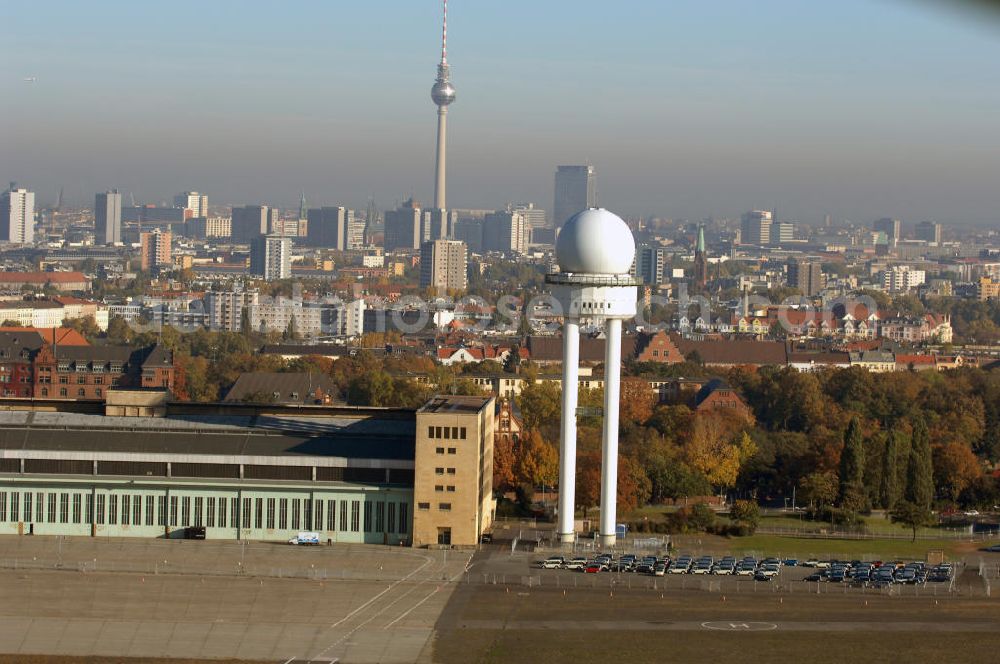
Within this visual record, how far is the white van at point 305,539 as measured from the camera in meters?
51.2

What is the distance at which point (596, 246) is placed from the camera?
50.0m

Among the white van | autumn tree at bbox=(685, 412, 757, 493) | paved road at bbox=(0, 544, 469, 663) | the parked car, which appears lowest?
paved road at bbox=(0, 544, 469, 663)

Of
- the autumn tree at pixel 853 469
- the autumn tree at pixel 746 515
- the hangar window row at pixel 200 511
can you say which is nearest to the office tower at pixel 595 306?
the hangar window row at pixel 200 511

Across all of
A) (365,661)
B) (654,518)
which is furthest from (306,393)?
(365,661)

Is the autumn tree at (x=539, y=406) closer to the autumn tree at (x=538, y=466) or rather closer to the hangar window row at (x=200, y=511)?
the autumn tree at (x=538, y=466)

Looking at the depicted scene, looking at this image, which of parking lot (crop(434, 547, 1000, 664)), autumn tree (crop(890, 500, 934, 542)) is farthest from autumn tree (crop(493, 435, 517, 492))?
autumn tree (crop(890, 500, 934, 542))

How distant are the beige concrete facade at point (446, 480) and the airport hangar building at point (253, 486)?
3cm

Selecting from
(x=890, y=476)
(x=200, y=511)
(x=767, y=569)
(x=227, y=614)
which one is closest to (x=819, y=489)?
(x=890, y=476)

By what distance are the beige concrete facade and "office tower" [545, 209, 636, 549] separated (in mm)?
2499

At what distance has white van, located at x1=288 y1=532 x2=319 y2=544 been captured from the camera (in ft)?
168

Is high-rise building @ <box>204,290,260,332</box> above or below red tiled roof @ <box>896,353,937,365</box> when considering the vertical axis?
above

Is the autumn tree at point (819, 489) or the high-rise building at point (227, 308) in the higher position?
the high-rise building at point (227, 308)

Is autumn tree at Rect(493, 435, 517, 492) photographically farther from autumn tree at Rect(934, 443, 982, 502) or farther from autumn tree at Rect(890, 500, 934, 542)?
autumn tree at Rect(934, 443, 982, 502)

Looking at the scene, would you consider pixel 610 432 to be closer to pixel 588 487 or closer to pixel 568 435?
pixel 568 435
